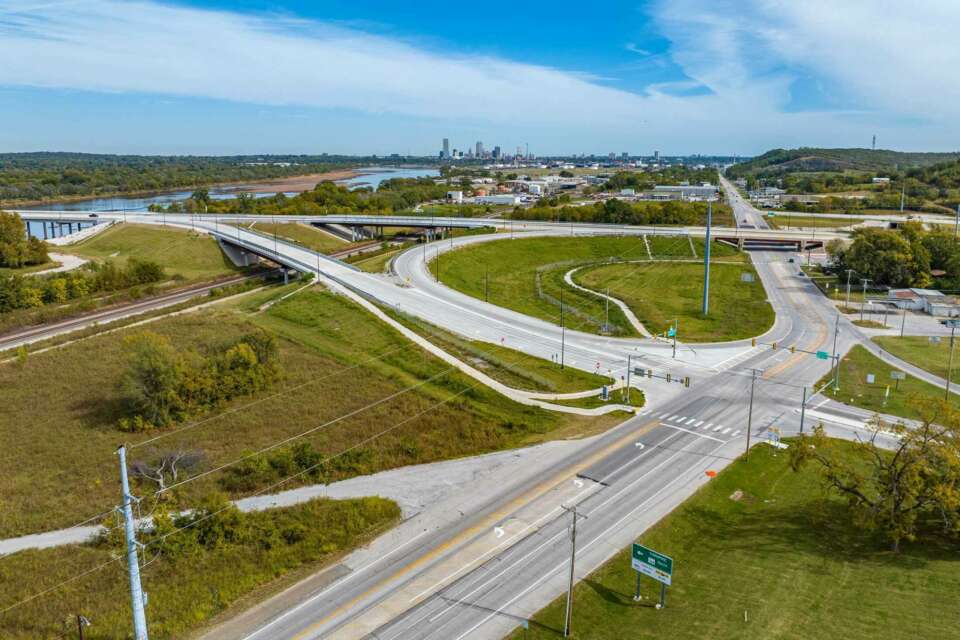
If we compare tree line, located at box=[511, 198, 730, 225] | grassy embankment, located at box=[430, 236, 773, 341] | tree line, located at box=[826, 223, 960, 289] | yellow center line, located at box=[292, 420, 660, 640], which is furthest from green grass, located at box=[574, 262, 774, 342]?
tree line, located at box=[511, 198, 730, 225]

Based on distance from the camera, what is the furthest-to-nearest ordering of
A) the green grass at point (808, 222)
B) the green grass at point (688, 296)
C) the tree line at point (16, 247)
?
the green grass at point (808, 222)
the tree line at point (16, 247)
the green grass at point (688, 296)

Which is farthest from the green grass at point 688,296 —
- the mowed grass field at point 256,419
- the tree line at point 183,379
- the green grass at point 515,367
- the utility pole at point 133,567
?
the utility pole at point 133,567

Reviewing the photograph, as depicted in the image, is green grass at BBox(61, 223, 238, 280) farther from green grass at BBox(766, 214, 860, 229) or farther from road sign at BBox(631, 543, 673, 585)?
green grass at BBox(766, 214, 860, 229)

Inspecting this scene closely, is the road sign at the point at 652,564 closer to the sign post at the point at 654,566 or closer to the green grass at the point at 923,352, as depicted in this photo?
the sign post at the point at 654,566

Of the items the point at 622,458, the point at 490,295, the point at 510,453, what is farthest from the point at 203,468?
the point at 490,295

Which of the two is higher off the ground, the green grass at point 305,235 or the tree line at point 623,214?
the tree line at point 623,214

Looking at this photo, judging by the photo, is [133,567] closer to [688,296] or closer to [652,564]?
[652,564]

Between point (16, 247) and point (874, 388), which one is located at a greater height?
point (16, 247)

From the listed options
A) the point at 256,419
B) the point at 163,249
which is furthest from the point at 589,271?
the point at 163,249
